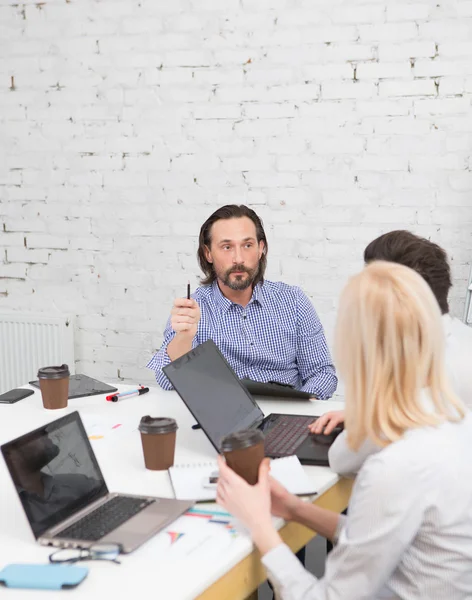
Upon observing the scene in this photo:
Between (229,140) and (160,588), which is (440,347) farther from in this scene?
(229,140)

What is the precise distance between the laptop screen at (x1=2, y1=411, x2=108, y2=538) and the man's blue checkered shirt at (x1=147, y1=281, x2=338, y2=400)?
1093 mm

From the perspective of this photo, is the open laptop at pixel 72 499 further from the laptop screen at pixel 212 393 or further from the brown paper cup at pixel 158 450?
the laptop screen at pixel 212 393

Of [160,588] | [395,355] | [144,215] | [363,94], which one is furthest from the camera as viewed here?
[144,215]

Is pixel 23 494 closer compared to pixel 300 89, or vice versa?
pixel 23 494

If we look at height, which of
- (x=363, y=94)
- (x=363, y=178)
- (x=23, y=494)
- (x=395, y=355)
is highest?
(x=363, y=94)

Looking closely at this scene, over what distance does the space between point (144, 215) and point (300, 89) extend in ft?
3.04

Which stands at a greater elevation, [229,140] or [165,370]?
[229,140]

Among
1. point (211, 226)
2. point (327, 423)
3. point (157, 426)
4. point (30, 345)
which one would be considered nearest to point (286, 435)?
point (327, 423)

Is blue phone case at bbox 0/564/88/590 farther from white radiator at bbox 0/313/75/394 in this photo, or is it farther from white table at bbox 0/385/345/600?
white radiator at bbox 0/313/75/394

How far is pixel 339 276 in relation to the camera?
345 centimetres

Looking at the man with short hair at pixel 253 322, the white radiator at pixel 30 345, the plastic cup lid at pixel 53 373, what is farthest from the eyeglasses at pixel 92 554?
Answer: the white radiator at pixel 30 345

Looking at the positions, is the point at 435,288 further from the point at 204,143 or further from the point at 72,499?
the point at 204,143

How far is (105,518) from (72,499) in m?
0.07

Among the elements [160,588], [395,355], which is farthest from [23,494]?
[395,355]
